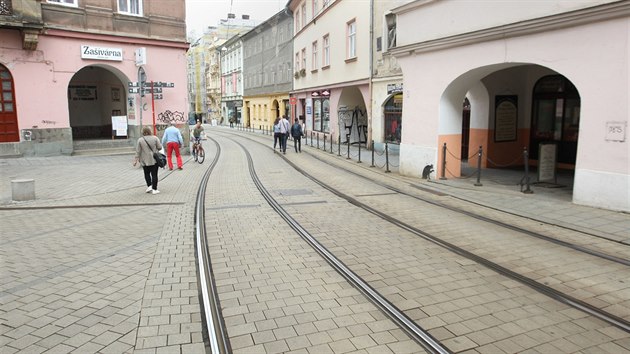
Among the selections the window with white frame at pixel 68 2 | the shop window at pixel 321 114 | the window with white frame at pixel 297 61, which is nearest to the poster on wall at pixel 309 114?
the shop window at pixel 321 114

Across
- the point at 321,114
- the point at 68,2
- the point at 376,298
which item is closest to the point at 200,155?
the point at 68,2

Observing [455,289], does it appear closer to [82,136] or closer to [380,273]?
[380,273]

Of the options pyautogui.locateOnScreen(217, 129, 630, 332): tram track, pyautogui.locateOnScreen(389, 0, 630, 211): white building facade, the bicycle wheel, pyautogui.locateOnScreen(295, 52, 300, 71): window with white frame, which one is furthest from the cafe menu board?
pyautogui.locateOnScreen(295, 52, 300, 71): window with white frame

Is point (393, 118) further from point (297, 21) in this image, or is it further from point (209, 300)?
point (297, 21)

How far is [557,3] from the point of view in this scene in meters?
9.26

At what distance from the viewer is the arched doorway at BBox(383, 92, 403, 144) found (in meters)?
21.2

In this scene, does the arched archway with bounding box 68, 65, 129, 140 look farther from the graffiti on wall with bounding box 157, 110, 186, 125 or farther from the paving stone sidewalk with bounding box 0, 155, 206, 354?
the paving stone sidewalk with bounding box 0, 155, 206, 354

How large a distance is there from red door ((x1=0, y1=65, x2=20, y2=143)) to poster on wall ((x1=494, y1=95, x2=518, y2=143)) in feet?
57.3

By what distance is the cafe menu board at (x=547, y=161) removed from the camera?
37.8 feet

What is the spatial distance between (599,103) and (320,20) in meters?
23.7

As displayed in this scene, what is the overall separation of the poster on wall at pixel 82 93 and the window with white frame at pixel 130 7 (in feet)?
20.7

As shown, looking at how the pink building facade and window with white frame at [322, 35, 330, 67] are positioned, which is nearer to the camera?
the pink building facade

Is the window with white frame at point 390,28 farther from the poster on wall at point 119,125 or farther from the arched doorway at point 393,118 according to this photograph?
the poster on wall at point 119,125

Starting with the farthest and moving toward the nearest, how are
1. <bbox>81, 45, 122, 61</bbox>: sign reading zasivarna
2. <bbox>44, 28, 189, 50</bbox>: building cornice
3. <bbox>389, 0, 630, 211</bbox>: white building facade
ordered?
<bbox>81, 45, 122, 61</bbox>: sign reading zasivarna
<bbox>44, 28, 189, 50</bbox>: building cornice
<bbox>389, 0, 630, 211</bbox>: white building facade
